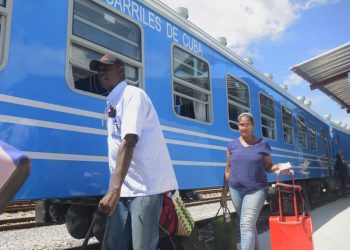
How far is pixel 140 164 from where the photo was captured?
256 centimetres

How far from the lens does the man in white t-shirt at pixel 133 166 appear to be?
7.96 ft

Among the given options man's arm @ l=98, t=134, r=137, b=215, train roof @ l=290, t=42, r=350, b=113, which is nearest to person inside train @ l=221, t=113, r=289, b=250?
man's arm @ l=98, t=134, r=137, b=215

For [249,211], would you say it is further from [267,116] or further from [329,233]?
[267,116]

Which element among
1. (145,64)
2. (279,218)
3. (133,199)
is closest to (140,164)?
(133,199)

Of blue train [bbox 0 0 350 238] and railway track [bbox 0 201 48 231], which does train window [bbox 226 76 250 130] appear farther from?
railway track [bbox 0 201 48 231]

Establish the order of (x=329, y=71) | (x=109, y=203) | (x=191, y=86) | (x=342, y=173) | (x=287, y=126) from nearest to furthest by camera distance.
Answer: (x=109, y=203) → (x=191, y=86) → (x=287, y=126) → (x=329, y=71) → (x=342, y=173)

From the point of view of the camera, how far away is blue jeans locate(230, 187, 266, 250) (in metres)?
4.06

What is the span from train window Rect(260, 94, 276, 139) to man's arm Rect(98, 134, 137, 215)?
5587 millimetres

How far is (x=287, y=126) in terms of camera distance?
950cm

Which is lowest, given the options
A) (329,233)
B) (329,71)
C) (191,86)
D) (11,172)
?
(329,233)

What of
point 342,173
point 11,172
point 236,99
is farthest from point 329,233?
point 342,173

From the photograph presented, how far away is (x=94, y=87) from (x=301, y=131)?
27.6 ft

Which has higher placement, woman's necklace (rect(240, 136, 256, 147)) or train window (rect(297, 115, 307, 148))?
train window (rect(297, 115, 307, 148))

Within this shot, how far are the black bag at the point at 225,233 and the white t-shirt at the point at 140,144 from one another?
196 cm
